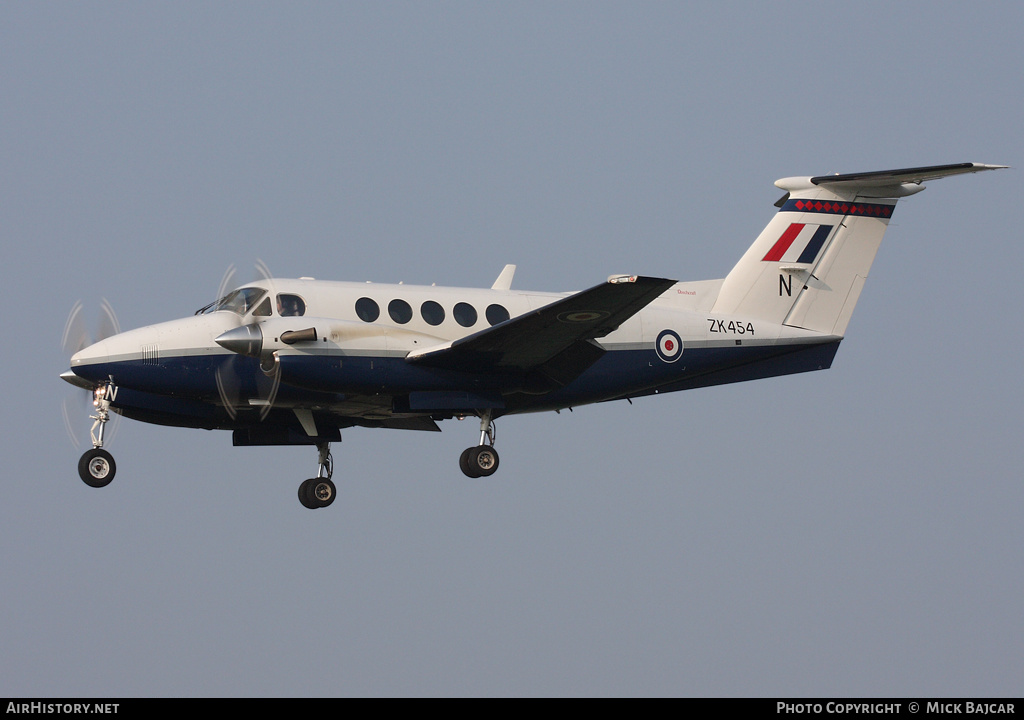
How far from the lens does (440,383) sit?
21.8 metres

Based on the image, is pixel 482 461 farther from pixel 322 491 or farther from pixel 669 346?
pixel 669 346

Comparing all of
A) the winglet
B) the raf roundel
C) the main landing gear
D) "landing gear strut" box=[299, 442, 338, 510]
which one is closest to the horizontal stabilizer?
the raf roundel

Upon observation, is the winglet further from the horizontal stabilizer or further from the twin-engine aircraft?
the horizontal stabilizer

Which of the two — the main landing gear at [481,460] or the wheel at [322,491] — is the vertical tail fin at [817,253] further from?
the wheel at [322,491]

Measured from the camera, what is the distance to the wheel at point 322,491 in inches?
952

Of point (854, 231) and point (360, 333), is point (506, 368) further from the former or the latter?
point (854, 231)

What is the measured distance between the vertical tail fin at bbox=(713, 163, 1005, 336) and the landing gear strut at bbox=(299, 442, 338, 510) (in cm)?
747

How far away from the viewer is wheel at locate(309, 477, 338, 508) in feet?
79.4

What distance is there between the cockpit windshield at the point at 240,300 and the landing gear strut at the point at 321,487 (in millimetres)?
3656

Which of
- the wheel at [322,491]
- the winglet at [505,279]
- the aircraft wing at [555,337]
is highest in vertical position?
the winglet at [505,279]

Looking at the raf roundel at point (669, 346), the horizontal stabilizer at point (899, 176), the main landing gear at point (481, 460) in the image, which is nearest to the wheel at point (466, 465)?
the main landing gear at point (481, 460)

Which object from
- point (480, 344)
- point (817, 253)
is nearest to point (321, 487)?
point (480, 344)

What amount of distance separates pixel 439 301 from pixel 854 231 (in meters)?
8.02

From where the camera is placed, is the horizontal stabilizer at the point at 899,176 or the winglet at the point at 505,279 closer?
the horizontal stabilizer at the point at 899,176
